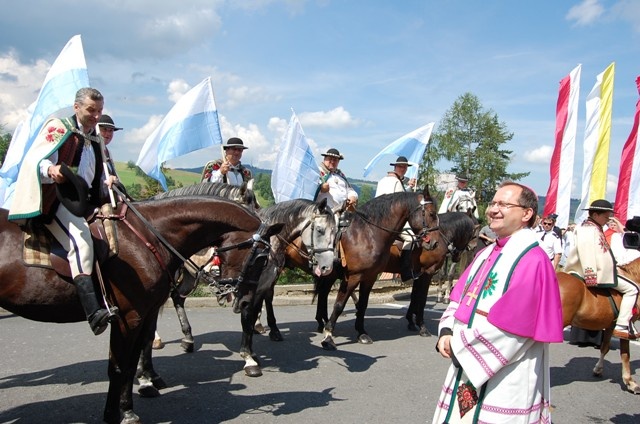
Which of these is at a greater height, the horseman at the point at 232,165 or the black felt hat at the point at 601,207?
the horseman at the point at 232,165

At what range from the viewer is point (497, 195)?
8.93 feet

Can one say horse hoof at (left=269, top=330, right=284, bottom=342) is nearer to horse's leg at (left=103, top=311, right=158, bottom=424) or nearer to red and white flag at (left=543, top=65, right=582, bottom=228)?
horse's leg at (left=103, top=311, right=158, bottom=424)

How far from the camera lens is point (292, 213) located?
22.5 feet

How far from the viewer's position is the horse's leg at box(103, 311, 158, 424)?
3934 millimetres

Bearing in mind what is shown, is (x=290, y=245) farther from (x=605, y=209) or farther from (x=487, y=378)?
(x=487, y=378)

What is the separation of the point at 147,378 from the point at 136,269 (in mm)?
1788

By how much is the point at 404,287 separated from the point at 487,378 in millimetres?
11137

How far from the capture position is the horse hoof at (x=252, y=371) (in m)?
5.74

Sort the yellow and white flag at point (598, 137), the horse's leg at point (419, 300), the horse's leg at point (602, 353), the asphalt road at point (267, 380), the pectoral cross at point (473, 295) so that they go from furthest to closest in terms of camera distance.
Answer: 1. the yellow and white flag at point (598, 137)
2. the horse's leg at point (419, 300)
3. the horse's leg at point (602, 353)
4. the asphalt road at point (267, 380)
5. the pectoral cross at point (473, 295)

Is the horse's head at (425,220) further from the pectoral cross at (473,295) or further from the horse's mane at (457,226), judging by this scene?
the pectoral cross at (473,295)

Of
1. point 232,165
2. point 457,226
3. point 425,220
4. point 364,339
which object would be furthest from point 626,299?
point 232,165

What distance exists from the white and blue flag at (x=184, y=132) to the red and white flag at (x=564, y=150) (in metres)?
7.65

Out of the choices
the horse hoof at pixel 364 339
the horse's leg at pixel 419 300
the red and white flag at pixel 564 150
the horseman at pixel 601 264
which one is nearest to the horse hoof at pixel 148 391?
the horse hoof at pixel 364 339

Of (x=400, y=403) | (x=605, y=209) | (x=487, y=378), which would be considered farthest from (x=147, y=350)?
(x=605, y=209)
